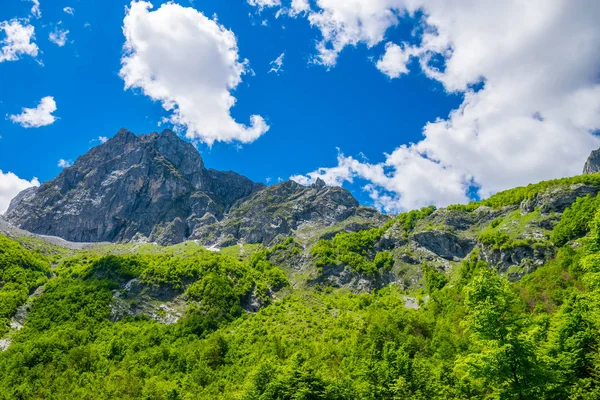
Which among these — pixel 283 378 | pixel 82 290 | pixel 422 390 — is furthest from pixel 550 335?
pixel 82 290

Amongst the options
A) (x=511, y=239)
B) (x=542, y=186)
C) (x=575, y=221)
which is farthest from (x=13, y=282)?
(x=542, y=186)

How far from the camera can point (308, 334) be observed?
13062cm

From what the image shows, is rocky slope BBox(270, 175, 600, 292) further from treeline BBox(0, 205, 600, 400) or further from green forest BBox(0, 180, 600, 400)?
treeline BBox(0, 205, 600, 400)

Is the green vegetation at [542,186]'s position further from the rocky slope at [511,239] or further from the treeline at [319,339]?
the treeline at [319,339]

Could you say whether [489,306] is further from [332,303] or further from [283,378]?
[332,303]

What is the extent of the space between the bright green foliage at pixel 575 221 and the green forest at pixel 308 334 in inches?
19.8

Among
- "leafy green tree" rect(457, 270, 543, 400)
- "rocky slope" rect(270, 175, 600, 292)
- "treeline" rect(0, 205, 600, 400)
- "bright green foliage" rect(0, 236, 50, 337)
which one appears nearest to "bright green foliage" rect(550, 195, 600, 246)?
"treeline" rect(0, 205, 600, 400)

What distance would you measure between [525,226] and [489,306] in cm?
14765

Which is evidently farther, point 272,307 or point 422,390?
point 272,307

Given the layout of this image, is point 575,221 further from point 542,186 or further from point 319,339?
point 319,339

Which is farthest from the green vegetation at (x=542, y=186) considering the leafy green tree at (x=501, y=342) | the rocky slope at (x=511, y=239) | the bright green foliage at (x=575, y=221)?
the leafy green tree at (x=501, y=342)

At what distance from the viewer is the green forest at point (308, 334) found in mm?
29516

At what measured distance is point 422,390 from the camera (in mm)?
50250

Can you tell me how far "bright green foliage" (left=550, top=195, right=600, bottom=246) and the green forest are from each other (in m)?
0.50
